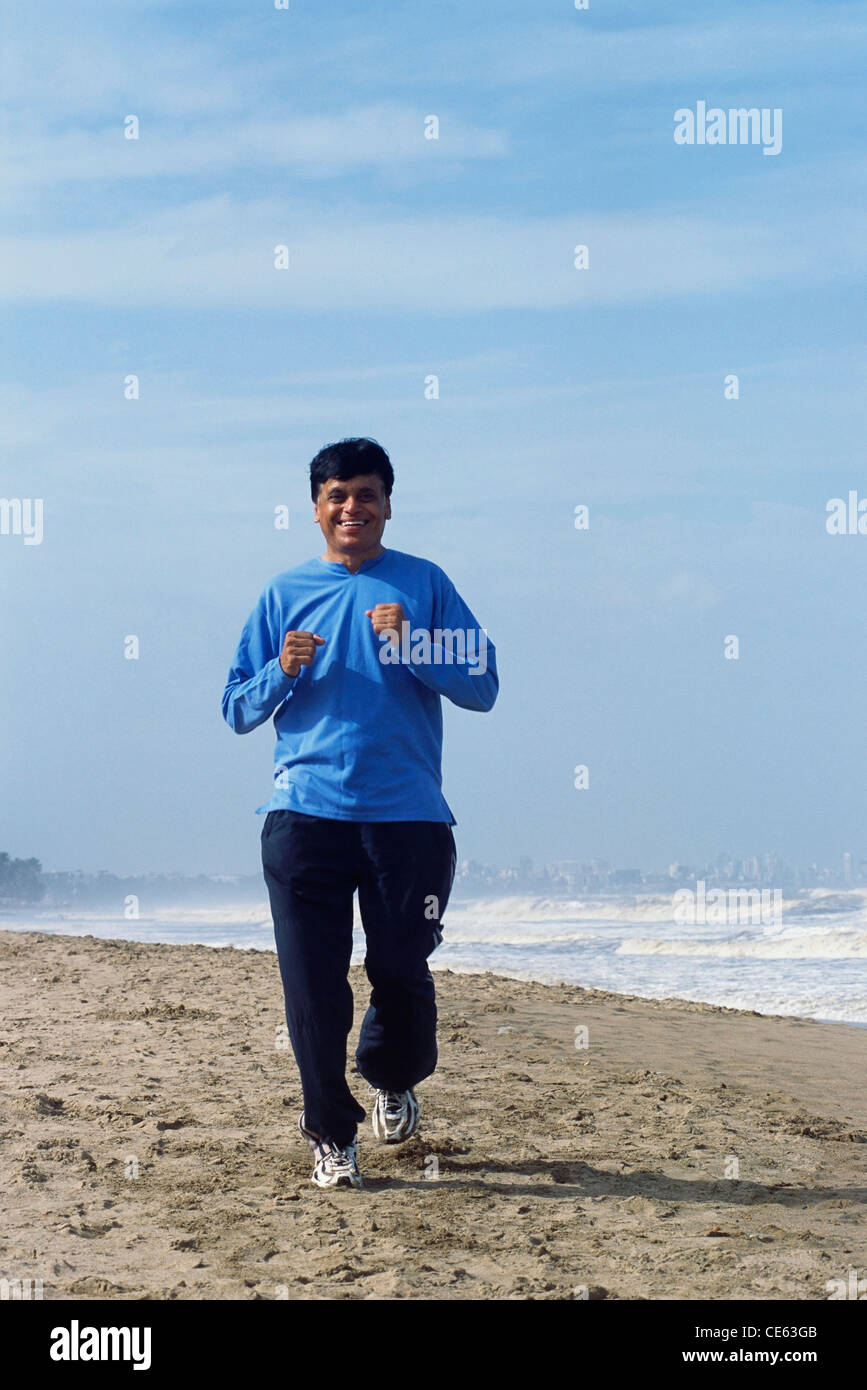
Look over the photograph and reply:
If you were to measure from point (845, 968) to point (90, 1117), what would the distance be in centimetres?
1200

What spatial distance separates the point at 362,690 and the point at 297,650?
249mm

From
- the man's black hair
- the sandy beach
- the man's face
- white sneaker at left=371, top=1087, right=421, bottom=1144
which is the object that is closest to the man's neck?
the man's face

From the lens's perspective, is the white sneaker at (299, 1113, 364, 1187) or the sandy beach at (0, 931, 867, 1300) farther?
the white sneaker at (299, 1113, 364, 1187)

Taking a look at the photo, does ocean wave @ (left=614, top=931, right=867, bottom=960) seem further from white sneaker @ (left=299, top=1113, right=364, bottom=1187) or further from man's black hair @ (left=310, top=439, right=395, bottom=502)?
man's black hair @ (left=310, top=439, right=395, bottom=502)

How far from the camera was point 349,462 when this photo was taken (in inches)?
149

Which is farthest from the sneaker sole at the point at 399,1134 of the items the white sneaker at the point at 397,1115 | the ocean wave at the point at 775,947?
the ocean wave at the point at 775,947

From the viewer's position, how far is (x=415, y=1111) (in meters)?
3.96

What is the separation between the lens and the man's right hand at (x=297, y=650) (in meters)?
3.54

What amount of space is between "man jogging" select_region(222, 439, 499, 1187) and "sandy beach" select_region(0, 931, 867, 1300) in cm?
45

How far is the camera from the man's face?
3779 mm

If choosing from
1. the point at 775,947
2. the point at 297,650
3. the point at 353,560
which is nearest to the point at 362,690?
the point at 297,650

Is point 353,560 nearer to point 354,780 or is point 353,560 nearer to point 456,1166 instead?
point 354,780
